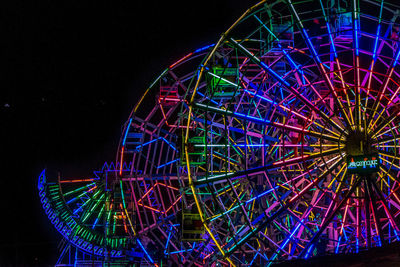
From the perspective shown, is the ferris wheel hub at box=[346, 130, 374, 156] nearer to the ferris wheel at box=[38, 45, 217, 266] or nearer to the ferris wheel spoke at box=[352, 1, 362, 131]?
the ferris wheel spoke at box=[352, 1, 362, 131]

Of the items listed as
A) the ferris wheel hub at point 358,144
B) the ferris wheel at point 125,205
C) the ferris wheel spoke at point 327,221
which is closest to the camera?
the ferris wheel spoke at point 327,221

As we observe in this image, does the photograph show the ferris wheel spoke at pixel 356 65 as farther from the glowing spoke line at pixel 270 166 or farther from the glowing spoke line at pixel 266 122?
the glowing spoke line at pixel 270 166

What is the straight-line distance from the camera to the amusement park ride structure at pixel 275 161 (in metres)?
25.7

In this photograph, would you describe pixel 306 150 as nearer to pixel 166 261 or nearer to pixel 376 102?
pixel 376 102

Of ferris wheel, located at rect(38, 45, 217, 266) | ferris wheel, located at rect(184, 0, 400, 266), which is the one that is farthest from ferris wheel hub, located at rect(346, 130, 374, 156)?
ferris wheel, located at rect(38, 45, 217, 266)

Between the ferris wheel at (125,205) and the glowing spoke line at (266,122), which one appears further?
the ferris wheel at (125,205)

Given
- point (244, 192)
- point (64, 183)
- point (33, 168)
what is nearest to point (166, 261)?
point (244, 192)

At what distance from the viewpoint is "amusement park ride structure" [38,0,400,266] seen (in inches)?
1012

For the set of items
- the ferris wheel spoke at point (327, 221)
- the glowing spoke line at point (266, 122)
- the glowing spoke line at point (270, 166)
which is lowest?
the ferris wheel spoke at point (327, 221)

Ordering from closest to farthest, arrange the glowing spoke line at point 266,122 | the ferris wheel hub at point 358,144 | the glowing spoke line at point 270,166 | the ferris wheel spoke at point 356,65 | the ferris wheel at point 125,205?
the ferris wheel hub at point 358,144, the ferris wheel spoke at point 356,65, the glowing spoke line at point 270,166, the glowing spoke line at point 266,122, the ferris wheel at point 125,205

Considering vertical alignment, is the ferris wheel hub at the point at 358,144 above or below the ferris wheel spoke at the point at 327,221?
above

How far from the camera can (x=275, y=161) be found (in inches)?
1116

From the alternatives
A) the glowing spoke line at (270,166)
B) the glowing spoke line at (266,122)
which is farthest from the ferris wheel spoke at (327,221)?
the glowing spoke line at (266,122)

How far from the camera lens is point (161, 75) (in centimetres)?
3359
